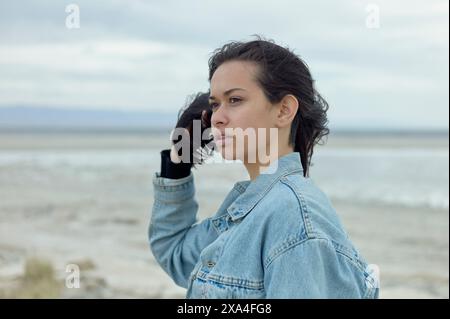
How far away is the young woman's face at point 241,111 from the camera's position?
1897 mm

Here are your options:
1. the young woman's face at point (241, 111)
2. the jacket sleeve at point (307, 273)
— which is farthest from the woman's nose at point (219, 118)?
the jacket sleeve at point (307, 273)

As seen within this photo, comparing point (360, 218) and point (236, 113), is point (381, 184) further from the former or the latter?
point (236, 113)

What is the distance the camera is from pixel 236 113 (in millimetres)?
1898

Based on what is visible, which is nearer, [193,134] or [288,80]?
[288,80]

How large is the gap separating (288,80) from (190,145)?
1.72 feet

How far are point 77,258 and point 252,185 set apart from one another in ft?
19.8

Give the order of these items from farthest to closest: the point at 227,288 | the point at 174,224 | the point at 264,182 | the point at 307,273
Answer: the point at 174,224 → the point at 264,182 → the point at 227,288 → the point at 307,273

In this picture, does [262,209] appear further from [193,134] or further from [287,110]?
[193,134]

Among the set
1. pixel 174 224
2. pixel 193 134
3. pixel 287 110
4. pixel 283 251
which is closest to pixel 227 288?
pixel 283 251

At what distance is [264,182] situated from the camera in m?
1.87

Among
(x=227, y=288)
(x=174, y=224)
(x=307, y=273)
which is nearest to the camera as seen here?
(x=307, y=273)

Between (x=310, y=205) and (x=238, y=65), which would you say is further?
(x=238, y=65)

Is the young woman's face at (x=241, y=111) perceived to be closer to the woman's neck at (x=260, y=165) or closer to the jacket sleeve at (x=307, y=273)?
the woman's neck at (x=260, y=165)
